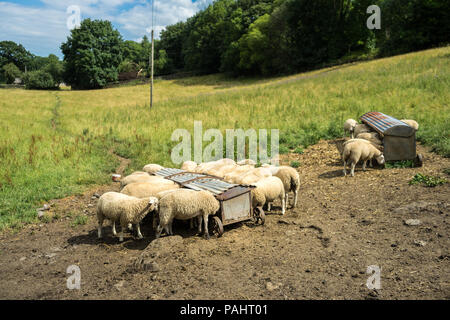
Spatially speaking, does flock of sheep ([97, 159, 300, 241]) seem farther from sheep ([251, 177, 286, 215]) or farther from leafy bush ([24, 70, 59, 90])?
leafy bush ([24, 70, 59, 90])

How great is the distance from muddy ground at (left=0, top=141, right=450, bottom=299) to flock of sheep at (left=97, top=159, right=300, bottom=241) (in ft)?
1.69

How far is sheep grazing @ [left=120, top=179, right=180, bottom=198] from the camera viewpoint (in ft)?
26.3

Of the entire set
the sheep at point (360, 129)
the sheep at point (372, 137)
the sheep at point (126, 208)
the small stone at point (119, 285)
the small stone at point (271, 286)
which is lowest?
the small stone at point (119, 285)

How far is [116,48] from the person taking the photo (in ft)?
239

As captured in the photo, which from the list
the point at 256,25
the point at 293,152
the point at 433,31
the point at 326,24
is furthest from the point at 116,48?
the point at 293,152

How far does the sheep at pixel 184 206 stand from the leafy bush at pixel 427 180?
6223mm

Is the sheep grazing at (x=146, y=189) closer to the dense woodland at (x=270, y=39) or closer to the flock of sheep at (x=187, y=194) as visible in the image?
the flock of sheep at (x=187, y=194)

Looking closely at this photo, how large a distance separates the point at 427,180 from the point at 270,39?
2371 inches

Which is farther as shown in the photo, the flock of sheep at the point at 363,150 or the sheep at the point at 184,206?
the flock of sheep at the point at 363,150

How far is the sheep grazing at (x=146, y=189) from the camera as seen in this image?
8.02 meters

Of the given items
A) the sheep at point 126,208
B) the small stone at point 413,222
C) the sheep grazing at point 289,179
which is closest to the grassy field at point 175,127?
the sheep at point 126,208

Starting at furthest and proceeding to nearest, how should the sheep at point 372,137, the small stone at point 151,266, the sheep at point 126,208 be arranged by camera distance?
the sheep at point 372,137
the sheep at point 126,208
the small stone at point 151,266

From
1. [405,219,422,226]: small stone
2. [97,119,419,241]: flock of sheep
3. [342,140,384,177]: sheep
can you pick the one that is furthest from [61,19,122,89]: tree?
[405,219,422,226]: small stone

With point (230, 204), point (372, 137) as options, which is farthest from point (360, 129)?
point (230, 204)
